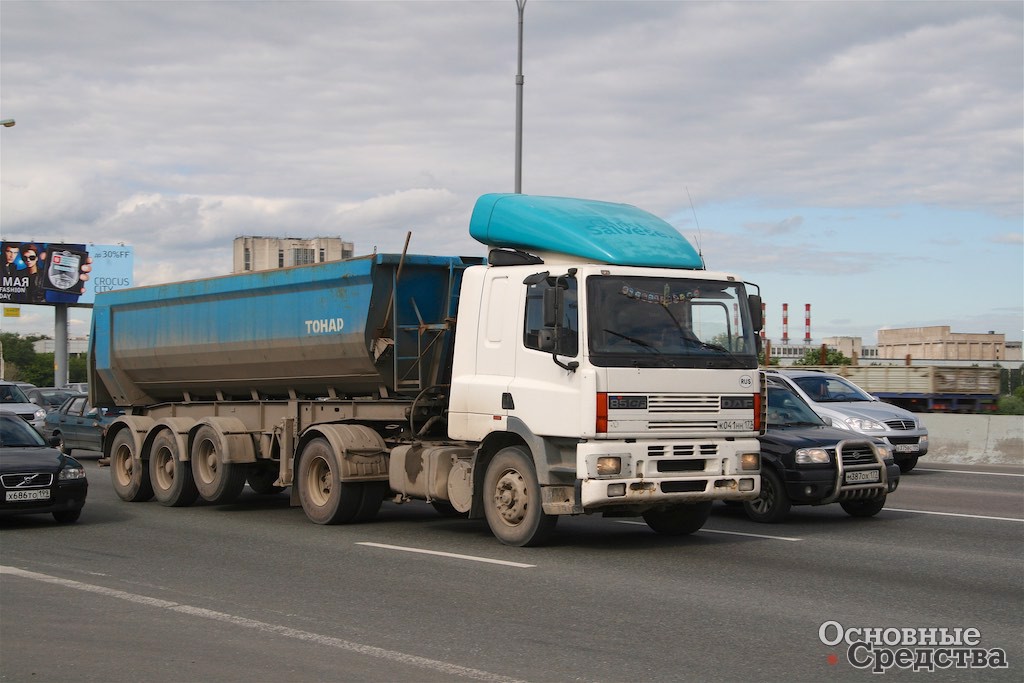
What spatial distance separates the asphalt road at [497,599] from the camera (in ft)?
22.8

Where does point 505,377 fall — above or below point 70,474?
above

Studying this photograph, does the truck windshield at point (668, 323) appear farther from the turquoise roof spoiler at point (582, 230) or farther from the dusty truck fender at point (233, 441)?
the dusty truck fender at point (233, 441)

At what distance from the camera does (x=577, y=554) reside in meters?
11.2

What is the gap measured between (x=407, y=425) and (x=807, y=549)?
14.9 ft

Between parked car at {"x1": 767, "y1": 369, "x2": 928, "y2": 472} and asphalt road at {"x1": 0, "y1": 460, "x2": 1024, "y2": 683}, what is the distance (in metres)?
5.16

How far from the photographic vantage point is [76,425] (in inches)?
1013

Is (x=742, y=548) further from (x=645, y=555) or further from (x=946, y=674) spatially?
(x=946, y=674)

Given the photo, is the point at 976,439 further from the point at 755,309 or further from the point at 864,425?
the point at 755,309

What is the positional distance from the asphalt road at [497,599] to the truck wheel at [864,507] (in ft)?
0.52

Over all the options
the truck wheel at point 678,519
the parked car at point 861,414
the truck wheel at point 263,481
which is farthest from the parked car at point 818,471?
the truck wheel at point 263,481

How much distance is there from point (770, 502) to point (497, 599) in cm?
539

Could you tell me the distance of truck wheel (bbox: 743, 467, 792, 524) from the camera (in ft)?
43.5

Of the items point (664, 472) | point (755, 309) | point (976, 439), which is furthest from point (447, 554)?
Answer: point (976, 439)

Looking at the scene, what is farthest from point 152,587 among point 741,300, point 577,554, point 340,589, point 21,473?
point 741,300
